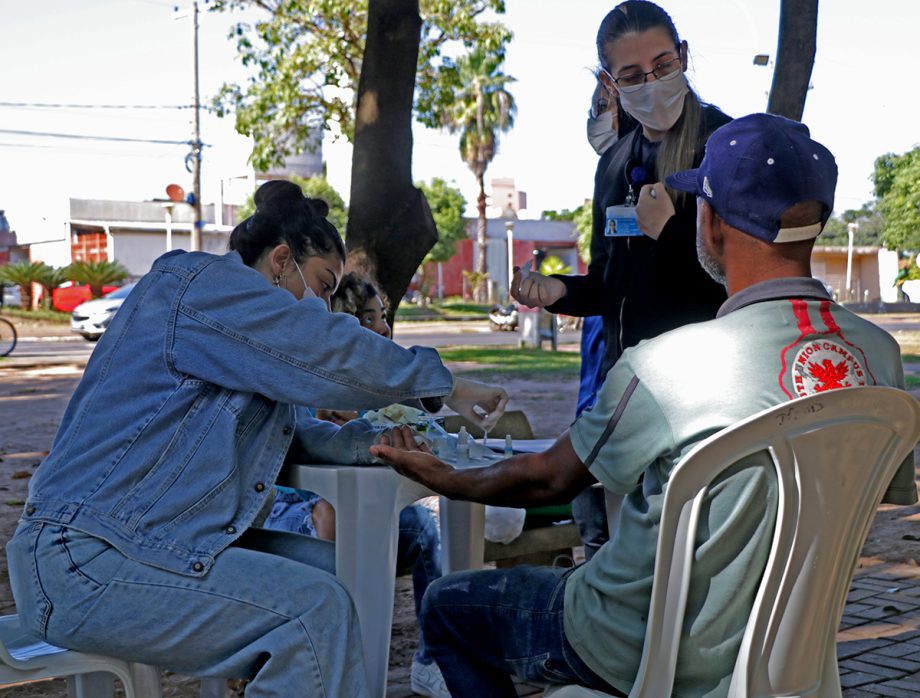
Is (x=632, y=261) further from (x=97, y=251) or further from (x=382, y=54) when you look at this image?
(x=97, y=251)

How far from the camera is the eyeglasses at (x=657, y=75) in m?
3.38

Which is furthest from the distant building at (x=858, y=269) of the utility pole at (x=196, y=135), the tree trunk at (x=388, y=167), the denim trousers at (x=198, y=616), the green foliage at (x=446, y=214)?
the denim trousers at (x=198, y=616)

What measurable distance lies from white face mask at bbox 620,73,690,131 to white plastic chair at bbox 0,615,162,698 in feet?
6.74

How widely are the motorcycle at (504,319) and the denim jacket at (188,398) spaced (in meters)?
30.4

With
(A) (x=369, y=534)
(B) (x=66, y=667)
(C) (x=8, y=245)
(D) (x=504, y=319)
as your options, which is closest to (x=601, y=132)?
(A) (x=369, y=534)

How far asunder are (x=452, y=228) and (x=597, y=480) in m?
49.8

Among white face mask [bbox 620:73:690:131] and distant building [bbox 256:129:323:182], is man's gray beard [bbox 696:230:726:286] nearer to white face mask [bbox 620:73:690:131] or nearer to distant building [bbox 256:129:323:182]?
white face mask [bbox 620:73:690:131]

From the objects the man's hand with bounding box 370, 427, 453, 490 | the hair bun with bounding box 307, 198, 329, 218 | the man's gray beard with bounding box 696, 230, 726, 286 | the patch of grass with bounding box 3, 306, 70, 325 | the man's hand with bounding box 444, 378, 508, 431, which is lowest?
the patch of grass with bounding box 3, 306, 70, 325

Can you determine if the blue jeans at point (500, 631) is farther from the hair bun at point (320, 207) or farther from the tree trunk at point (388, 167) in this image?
the tree trunk at point (388, 167)

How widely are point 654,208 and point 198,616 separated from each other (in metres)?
A: 1.67

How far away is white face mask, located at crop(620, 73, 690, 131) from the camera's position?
334 cm

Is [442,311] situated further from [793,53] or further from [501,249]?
[793,53]

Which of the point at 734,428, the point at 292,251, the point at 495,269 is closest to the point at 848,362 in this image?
the point at 734,428

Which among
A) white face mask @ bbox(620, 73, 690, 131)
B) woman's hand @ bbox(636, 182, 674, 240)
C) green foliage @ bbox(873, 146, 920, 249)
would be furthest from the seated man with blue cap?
green foliage @ bbox(873, 146, 920, 249)
